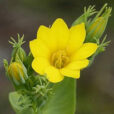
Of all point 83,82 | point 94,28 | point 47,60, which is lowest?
point 83,82

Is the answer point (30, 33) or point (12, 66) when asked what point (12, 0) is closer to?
point (30, 33)

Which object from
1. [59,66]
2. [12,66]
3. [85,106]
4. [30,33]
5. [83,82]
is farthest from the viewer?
[30,33]

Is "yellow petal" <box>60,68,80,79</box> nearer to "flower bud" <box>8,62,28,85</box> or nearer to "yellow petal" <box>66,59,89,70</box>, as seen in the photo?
"yellow petal" <box>66,59,89,70</box>

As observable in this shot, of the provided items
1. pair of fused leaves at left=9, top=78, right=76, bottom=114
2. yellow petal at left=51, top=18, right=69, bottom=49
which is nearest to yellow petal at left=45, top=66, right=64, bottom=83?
yellow petal at left=51, top=18, right=69, bottom=49

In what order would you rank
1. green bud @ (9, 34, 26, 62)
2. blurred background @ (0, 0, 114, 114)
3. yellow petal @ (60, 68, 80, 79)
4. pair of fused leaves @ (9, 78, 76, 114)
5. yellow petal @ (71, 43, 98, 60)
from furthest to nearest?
blurred background @ (0, 0, 114, 114)
pair of fused leaves @ (9, 78, 76, 114)
green bud @ (9, 34, 26, 62)
yellow petal @ (71, 43, 98, 60)
yellow petal @ (60, 68, 80, 79)

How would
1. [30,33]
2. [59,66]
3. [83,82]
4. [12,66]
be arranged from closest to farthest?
[12,66]
[59,66]
[83,82]
[30,33]

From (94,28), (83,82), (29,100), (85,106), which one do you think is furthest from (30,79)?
(83,82)
